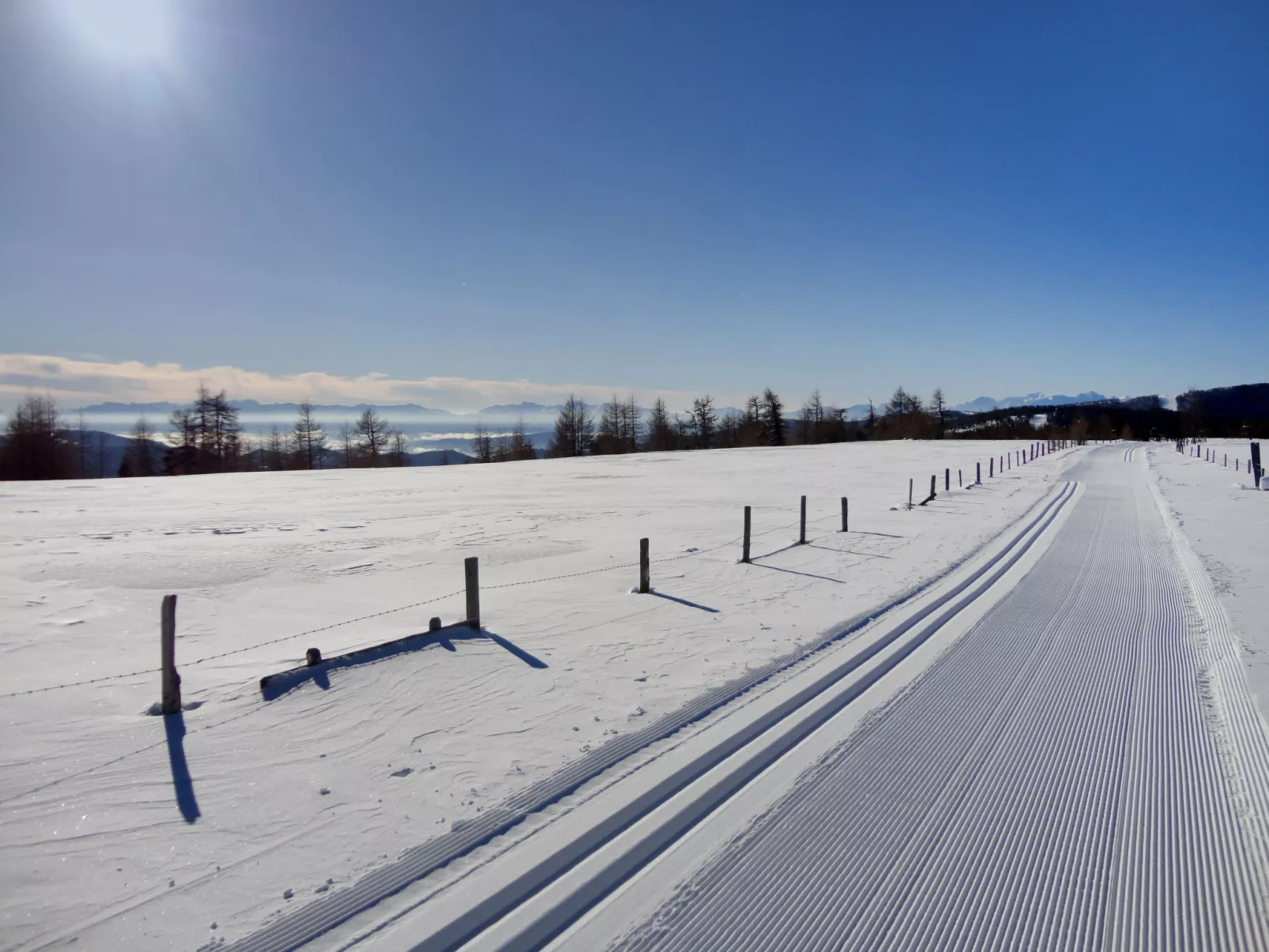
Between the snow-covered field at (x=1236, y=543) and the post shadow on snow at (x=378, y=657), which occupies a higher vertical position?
the post shadow on snow at (x=378, y=657)

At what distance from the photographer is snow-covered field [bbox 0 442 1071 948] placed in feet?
12.6

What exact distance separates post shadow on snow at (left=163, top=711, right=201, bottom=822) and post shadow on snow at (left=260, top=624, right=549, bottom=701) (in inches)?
28.2

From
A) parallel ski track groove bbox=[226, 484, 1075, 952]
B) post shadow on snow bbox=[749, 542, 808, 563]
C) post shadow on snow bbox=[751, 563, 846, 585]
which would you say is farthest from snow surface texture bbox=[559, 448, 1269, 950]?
post shadow on snow bbox=[749, 542, 808, 563]

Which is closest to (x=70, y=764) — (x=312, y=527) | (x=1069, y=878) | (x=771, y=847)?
(x=771, y=847)

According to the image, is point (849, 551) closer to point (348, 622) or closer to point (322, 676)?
point (348, 622)

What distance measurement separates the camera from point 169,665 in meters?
5.89

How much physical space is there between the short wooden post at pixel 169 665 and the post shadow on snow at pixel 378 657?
68 cm

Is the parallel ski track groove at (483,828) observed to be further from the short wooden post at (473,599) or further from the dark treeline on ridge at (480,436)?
the dark treeline on ridge at (480,436)

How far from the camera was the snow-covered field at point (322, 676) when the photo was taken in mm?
3848

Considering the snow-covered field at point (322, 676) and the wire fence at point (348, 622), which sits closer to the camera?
the snow-covered field at point (322, 676)

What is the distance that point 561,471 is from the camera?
44281mm

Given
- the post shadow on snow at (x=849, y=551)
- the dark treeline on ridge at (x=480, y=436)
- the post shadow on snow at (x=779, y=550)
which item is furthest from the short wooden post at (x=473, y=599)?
the dark treeline on ridge at (x=480, y=436)

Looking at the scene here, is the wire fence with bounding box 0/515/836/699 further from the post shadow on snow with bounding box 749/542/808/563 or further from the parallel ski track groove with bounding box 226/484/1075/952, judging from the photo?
the parallel ski track groove with bounding box 226/484/1075/952

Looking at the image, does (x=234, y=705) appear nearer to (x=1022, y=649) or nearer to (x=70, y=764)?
(x=70, y=764)
